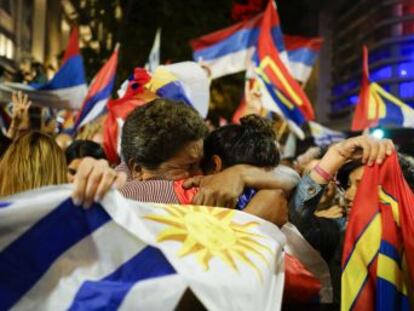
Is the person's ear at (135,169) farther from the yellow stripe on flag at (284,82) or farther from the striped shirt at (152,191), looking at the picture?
the yellow stripe on flag at (284,82)

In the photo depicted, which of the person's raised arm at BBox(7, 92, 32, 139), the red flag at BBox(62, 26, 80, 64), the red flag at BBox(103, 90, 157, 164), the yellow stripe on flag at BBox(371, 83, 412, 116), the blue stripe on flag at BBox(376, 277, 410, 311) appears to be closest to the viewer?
the blue stripe on flag at BBox(376, 277, 410, 311)

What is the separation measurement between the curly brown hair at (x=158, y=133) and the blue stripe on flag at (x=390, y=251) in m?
0.79

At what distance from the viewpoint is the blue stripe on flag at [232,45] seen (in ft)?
32.4

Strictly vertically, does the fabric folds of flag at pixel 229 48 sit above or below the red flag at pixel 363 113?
above

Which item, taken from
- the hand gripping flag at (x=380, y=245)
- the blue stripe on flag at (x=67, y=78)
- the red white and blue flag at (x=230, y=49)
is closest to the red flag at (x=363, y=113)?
the red white and blue flag at (x=230, y=49)

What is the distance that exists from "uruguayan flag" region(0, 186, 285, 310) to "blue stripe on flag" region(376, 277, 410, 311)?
490 mm

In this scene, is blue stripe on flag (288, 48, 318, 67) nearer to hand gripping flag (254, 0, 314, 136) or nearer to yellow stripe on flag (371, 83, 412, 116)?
hand gripping flag (254, 0, 314, 136)

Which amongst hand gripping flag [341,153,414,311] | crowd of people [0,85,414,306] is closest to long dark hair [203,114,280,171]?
crowd of people [0,85,414,306]

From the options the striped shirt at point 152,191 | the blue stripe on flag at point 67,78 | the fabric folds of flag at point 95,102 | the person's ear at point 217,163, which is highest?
the blue stripe on flag at point 67,78

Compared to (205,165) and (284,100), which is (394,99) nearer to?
(284,100)

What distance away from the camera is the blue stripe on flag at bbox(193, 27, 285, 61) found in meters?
9.89

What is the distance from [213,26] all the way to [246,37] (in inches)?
394

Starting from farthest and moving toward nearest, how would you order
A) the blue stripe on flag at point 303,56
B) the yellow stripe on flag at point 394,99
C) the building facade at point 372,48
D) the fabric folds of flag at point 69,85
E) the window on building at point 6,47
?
the building facade at point 372,48 < the window on building at point 6,47 < the blue stripe on flag at point 303,56 < the fabric folds of flag at point 69,85 < the yellow stripe on flag at point 394,99

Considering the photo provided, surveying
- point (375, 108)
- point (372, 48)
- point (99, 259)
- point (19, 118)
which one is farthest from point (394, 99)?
point (372, 48)
